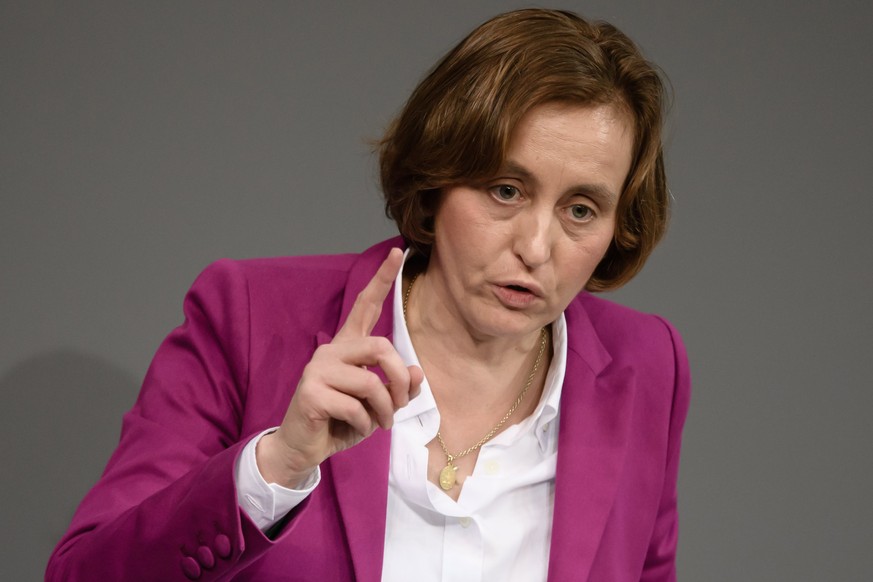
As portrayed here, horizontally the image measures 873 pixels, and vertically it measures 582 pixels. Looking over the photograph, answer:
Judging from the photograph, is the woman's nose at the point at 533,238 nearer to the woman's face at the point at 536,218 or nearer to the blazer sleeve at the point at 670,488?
the woman's face at the point at 536,218

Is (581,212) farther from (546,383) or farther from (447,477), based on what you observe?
(447,477)

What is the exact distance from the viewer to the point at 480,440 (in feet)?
6.10

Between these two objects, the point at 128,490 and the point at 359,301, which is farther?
the point at 128,490

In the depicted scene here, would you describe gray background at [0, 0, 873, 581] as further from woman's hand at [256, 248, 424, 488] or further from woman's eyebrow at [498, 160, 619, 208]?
woman's hand at [256, 248, 424, 488]

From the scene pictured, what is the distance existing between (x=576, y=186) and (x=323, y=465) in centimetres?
53

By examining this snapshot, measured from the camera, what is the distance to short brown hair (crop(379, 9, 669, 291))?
1.70m

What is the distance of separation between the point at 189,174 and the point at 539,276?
779mm

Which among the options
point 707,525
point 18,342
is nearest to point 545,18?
point 18,342

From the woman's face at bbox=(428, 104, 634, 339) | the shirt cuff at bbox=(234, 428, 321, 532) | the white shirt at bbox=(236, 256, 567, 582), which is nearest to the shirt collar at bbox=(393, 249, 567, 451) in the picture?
the white shirt at bbox=(236, 256, 567, 582)

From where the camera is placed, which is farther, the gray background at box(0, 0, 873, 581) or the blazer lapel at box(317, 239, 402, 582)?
the gray background at box(0, 0, 873, 581)

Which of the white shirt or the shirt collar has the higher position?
the shirt collar

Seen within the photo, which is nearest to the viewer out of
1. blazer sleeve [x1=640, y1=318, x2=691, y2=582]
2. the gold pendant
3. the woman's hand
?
the woman's hand

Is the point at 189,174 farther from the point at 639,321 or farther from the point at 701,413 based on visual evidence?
the point at 701,413

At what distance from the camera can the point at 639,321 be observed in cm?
206
